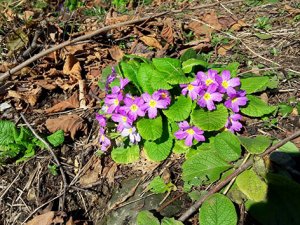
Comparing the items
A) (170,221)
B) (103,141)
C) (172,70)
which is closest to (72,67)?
(103,141)

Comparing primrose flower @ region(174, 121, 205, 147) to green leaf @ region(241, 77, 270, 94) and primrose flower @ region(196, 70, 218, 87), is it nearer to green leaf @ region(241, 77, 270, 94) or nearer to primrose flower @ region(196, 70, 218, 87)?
primrose flower @ region(196, 70, 218, 87)

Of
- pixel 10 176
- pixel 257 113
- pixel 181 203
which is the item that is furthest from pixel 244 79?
pixel 10 176

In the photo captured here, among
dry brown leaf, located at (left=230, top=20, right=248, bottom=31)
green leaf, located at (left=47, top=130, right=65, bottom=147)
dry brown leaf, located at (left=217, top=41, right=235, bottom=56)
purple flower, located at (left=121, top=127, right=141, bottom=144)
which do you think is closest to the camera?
purple flower, located at (left=121, top=127, right=141, bottom=144)

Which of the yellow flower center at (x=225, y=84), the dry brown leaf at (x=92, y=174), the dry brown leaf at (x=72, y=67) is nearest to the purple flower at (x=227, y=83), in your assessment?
the yellow flower center at (x=225, y=84)

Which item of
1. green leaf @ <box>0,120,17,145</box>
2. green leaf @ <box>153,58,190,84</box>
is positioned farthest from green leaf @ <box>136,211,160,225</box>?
green leaf @ <box>0,120,17,145</box>

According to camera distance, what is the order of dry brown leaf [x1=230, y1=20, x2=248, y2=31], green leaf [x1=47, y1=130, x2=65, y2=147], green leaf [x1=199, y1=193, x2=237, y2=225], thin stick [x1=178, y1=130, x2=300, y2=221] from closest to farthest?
green leaf [x1=199, y1=193, x2=237, y2=225] → thin stick [x1=178, y1=130, x2=300, y2=221] → green leaf [x1=47, y1=130, x2=65, y2=147] → dry brown leaf [x1=230, y1=20, x2=248, y2=31]

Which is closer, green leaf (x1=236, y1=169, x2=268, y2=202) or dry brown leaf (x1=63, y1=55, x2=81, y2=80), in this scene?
green leaf (x1=236, y1=169, x2=268, y2=202)

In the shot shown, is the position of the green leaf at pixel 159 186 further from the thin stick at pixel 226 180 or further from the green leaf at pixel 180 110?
the green leaf at pixel 180 110
